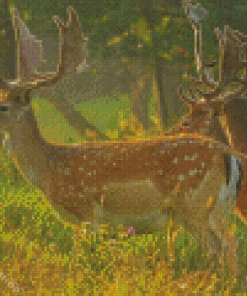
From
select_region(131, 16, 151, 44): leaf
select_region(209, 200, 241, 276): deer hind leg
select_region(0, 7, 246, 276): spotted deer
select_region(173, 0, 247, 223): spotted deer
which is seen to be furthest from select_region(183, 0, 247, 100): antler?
select_region(131, 16, 151, 44): leaf

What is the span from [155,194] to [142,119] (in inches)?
300

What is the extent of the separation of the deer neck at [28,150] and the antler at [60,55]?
287 mm

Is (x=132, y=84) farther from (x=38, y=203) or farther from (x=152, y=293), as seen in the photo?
(x=152, y=293)

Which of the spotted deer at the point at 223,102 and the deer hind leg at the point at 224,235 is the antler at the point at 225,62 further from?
the deer hind leg at the point at 224,235

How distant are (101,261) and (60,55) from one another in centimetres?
165

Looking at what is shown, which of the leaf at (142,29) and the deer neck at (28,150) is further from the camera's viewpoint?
the leaf at (142,29)

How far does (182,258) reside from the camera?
17.0 ft

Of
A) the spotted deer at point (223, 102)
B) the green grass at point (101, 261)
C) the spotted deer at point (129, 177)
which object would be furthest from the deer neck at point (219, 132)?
the spotted deer at point (129, 177)

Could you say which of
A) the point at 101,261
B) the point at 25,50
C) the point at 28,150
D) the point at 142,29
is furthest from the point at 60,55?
the point at 142,29

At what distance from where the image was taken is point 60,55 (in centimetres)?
491

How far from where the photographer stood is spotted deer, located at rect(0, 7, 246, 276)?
4629mm

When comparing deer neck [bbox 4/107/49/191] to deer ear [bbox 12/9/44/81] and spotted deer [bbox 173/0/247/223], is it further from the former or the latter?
spotted deer [bbox 173/0/247/223]

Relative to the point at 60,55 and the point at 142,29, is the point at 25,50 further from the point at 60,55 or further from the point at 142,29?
the point at 142,29

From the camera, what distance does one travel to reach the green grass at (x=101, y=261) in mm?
4391
